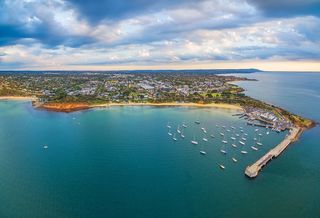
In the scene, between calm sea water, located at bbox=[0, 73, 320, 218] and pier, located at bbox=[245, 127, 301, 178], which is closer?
A: calm sea water, located at bbox=[0, 73, 320, 218]

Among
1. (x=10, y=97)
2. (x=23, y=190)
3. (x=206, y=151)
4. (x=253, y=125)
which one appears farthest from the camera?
(x=10, y=97)

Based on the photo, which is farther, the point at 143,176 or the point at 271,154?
the point at 271,154

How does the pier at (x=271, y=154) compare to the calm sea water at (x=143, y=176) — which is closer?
the calm sea water at (x=143, y=176)

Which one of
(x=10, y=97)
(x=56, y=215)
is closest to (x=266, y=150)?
(x=56, y=215)

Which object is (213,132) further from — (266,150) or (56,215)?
(56,215)
